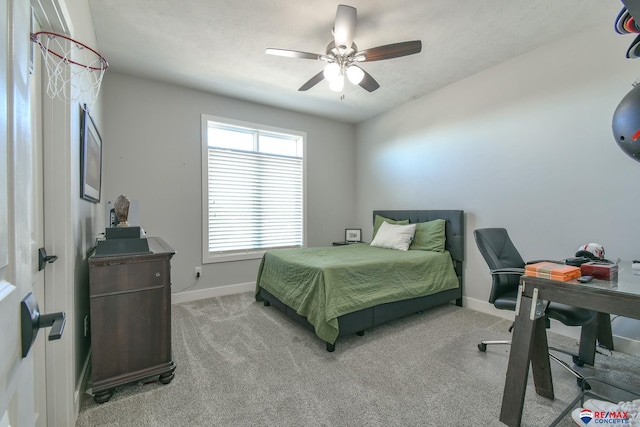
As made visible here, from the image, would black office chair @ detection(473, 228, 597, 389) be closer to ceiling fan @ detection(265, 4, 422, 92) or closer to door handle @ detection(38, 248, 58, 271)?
ceiling fan @ detection(265, 4, 422, 92)

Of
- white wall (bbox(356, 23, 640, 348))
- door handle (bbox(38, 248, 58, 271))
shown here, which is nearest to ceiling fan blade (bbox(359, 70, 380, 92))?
white wall (bbox(356, 23, 640, 348))

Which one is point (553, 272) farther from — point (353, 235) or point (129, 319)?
point (353, 235)

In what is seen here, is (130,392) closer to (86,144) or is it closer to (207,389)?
(207,389)

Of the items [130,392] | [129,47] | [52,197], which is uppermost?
[129,47]

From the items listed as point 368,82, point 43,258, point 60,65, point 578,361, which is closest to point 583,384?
point 578,361

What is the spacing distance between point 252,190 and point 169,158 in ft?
3.75

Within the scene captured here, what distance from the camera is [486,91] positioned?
10.3ft

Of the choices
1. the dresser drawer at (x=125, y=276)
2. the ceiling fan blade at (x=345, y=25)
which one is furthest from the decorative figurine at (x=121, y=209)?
the ceiling fan blade at (x=345, y=25)

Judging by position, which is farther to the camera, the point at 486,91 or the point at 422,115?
the point at 422,115

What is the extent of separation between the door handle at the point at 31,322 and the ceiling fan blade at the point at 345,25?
2157mm

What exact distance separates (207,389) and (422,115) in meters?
3.93

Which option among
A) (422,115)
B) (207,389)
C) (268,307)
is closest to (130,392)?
(207,389)

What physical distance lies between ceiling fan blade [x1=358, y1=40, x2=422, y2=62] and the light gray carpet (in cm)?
242

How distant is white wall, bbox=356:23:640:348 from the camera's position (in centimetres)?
230
